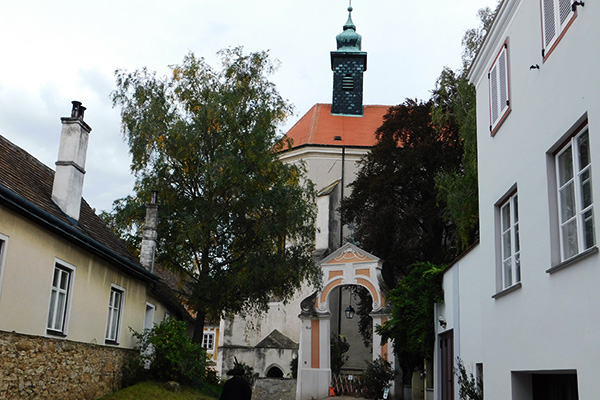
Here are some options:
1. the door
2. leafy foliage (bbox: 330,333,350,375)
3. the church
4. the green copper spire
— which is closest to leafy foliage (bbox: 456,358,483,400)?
the door

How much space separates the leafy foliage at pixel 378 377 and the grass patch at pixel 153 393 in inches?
230

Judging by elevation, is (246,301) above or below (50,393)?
above

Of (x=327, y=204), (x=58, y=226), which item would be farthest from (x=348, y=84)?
(x=58, y=226)

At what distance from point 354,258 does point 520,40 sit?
16.0 m

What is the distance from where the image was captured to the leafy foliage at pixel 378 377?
21078 mm

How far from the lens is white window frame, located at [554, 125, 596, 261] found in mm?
6031

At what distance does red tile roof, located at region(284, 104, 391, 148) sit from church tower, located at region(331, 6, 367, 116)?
695mm

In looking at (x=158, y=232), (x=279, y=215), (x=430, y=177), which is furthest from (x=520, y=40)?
(x=430, y=177)

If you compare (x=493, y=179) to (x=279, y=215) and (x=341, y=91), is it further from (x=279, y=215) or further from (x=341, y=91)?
(x=341, y=91)

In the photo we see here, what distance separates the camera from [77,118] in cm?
1548

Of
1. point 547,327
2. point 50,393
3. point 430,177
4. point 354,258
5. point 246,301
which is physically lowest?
point 50,393

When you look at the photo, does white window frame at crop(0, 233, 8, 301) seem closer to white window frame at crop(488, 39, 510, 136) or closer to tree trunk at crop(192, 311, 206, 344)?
white window frame at crop(488, 39, 510, 136)

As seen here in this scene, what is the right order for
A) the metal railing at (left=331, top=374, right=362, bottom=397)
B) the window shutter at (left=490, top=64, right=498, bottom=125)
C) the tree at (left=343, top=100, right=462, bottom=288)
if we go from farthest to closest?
1. the tree at (left=343, top=100, right=462, bottom=288)
2. the metal railing at (left=331, top=374, right=362, bottom=397)
3. the window shutter at (left=490, top=64, right=498, bottom=125)

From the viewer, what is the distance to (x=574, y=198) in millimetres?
6375
